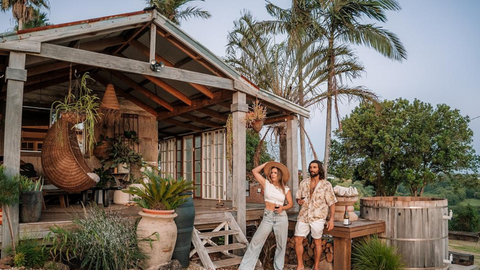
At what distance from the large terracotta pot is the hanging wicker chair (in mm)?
1397

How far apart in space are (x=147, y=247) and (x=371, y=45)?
990 cm

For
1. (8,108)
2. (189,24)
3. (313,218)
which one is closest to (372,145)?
(189,24)

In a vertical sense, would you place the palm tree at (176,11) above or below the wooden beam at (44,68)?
above

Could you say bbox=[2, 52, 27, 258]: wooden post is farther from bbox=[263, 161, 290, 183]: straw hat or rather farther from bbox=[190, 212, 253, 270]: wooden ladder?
bbox=[263, 161, 290, 183]: straw hat

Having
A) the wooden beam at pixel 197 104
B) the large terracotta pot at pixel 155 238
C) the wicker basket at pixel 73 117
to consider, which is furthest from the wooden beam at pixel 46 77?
the large terracotta pot at pixel 155 238

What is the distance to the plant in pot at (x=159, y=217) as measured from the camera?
5.12 metres

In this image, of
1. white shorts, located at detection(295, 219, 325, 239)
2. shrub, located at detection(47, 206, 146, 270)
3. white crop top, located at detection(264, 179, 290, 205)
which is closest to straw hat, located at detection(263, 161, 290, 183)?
white crop top, located at detection(264, 179, 290, 205)

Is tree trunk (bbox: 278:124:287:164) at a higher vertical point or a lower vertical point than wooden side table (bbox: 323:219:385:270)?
higher

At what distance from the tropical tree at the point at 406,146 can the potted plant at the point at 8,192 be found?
14.6m

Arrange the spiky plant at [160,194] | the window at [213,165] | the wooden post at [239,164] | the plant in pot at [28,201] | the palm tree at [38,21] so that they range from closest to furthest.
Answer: the plant in pot at [28,201]
the spiky plant at [160,194]
the wooden post at [239,164]
the window at [213,165]
the palm tree at [38,21]

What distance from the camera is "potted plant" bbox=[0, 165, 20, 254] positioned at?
456 cm

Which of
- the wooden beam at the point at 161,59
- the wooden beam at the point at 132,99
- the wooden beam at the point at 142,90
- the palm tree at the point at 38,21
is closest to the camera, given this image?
the wooden beam at the point at 161,59

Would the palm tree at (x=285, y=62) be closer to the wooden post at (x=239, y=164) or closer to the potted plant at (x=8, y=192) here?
the wooden post at (x=239, y=164)

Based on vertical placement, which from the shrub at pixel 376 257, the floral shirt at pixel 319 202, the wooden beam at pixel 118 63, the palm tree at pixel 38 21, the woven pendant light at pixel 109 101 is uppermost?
the palm tree at pixel 38 21
